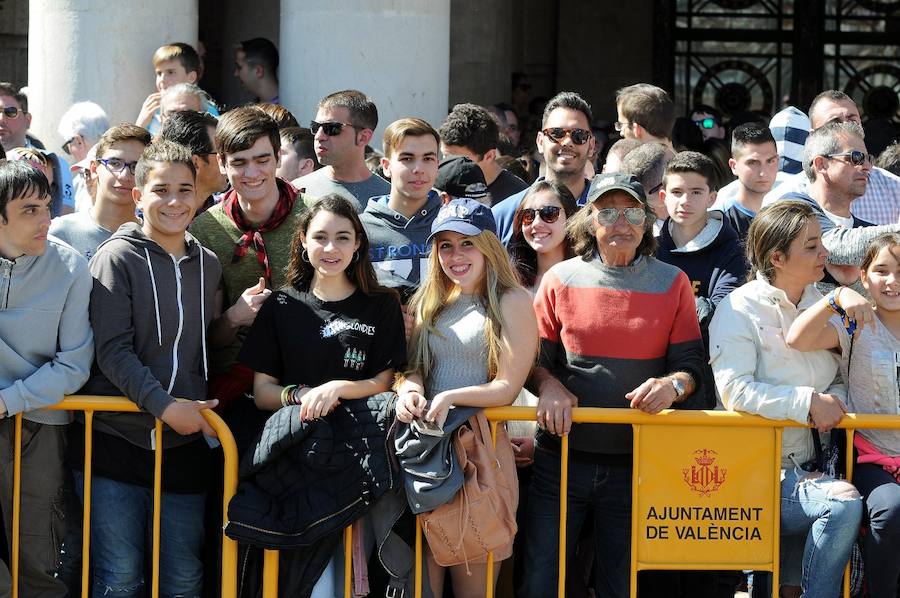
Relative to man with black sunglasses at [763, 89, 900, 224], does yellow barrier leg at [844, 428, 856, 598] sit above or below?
below

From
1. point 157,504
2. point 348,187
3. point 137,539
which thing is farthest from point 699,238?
point 137,539

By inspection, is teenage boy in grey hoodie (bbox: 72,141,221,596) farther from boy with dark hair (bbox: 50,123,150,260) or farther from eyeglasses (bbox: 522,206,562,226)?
eyeglasses (bbox: 522,206,562,226)

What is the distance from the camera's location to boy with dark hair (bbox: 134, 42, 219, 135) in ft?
26.5

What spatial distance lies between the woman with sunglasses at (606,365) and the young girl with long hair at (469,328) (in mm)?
214

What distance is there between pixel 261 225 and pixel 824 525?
8.62 feet

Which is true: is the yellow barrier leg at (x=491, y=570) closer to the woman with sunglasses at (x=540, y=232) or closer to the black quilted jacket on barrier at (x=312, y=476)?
A: the black quilted jacket on barrier at (x=312, y=476)

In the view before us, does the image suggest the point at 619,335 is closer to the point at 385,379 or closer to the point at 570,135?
the point at 385,379

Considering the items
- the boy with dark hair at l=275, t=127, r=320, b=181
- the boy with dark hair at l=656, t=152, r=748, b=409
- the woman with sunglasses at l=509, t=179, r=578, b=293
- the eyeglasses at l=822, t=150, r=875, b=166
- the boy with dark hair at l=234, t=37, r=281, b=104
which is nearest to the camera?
the woman with sunglasses at l=509, t=179, r=578, b=293

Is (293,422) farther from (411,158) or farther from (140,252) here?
(411,158)

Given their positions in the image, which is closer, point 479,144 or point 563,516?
point 563,516

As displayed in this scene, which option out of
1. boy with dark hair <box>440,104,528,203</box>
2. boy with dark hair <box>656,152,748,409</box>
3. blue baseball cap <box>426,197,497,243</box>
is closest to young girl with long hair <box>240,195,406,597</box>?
blue baseball cap <box>426,197,497,243</box>

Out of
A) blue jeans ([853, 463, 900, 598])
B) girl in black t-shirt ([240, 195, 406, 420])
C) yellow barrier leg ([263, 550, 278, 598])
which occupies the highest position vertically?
girl in black t-shirt ([240, 195, 406, 420])

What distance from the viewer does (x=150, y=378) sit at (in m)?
4.96

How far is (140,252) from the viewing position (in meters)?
5.09
